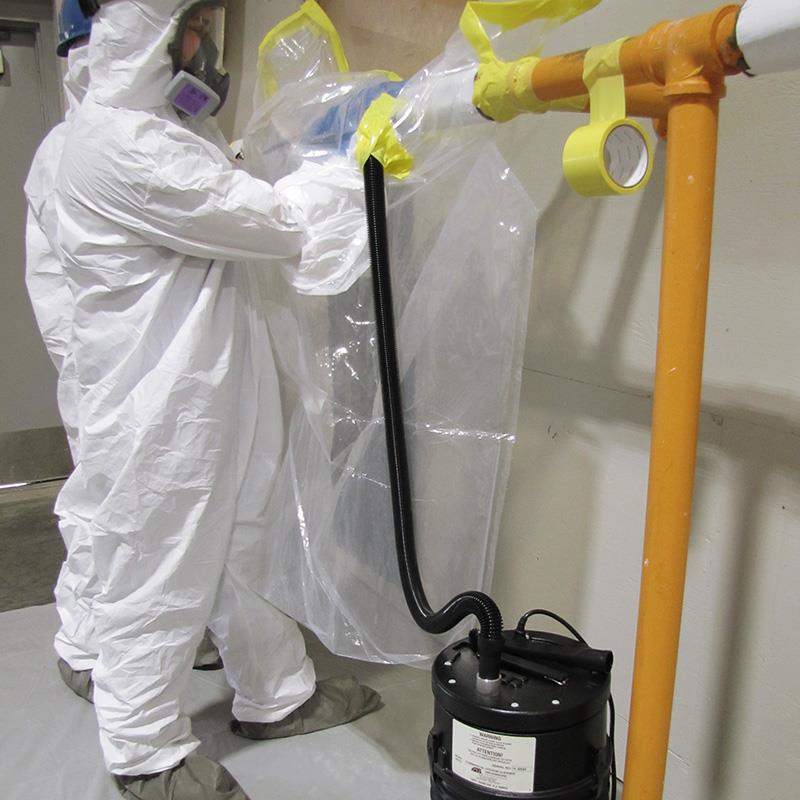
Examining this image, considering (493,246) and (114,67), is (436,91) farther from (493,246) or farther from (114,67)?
(114,67)

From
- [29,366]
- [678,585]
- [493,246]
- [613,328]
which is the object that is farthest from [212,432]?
[29,366]

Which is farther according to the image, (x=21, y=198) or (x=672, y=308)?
(x=21, y=198)

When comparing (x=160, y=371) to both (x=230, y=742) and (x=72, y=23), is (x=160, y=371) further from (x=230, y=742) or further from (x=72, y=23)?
(x=230, y=742)

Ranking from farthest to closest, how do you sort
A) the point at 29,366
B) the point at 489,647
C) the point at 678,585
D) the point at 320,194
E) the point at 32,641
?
the point at 29,366, the point at 32,641, the point at 320,194, the point at 489,647, the point at 678,585

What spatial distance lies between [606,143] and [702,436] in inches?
21.0

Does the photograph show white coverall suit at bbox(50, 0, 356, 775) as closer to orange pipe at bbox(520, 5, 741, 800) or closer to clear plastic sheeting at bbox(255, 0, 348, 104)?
clear plastic sheeting at bbox(255, 0, 348, 104)

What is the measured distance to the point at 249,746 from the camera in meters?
1.60

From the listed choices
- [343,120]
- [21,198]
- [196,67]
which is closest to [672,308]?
[343,120]

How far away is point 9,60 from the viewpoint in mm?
3227

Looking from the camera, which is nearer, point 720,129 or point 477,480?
point 720,129

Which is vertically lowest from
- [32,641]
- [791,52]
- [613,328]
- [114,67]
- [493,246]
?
[32,641]

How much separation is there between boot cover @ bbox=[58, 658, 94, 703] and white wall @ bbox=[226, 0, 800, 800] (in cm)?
96

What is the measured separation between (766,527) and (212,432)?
0.88 meters

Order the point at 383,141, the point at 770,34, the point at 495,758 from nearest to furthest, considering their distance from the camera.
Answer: the point at 770,34 → the point at 495,758 → the point at 383,141
